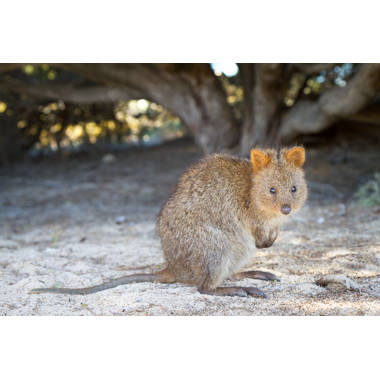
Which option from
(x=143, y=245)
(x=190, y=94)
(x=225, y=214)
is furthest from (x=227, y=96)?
(x=225, y=214)

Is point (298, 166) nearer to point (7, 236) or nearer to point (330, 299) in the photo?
point (330, 299)

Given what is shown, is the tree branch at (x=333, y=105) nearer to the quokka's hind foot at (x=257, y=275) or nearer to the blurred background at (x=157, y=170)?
the blurred background at (x=157, y=170)

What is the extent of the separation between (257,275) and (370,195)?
305 centimetres

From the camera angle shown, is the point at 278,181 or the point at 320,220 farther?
the point at 320,220

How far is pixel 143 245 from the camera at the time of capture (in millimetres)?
4781

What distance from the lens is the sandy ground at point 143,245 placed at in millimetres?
3111

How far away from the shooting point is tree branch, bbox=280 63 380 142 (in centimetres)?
581

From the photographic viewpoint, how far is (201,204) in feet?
11.5

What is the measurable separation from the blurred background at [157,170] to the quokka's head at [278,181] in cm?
60

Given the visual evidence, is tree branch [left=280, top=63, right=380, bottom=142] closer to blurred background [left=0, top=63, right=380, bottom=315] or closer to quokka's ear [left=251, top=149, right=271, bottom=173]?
blurred background [left=0, top=63, right=380, bottom=315]

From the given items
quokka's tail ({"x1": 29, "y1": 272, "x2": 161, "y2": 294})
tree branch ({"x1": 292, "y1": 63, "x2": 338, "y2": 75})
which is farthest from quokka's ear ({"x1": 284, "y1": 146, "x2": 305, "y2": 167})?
tree branch ({"x1": 292, "y1": 63, "x2": 338, "y2": 75})

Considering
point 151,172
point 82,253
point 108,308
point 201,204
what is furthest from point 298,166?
point 151,172

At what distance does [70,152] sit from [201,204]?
8328mm

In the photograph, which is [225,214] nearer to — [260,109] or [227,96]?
[260,109]
